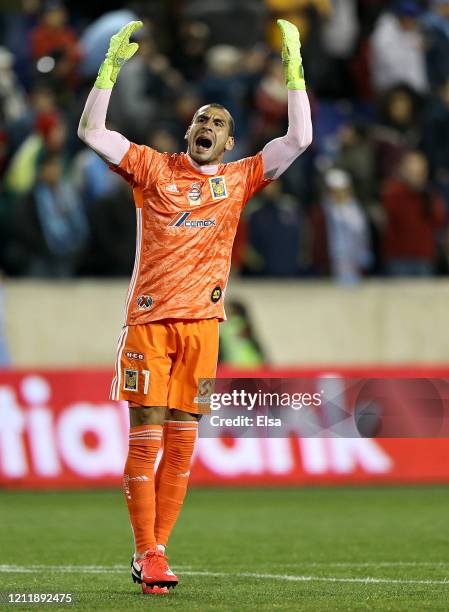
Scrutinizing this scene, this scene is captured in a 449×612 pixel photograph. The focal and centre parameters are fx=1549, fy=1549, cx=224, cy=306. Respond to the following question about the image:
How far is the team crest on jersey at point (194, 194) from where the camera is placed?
26.5 ft

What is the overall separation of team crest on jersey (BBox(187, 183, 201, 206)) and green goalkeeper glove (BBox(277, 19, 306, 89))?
723mm

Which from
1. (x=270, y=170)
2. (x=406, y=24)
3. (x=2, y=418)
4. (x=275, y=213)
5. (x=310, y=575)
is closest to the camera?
(x=270, y=170)

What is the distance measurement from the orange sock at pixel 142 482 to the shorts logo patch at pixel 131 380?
8.3 inches

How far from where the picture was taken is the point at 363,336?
18734 mm

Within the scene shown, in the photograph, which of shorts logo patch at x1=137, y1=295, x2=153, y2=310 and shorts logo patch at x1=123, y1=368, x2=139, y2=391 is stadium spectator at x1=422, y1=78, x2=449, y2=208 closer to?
shorts logo patch at x1=137, y1=295, x2=153, y2=310

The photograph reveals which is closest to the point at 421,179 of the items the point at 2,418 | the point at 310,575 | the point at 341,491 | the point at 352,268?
the point at 352,268

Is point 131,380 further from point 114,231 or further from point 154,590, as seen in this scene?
point 114,231

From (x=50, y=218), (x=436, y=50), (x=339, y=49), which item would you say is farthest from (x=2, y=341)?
(x=436, y=50)

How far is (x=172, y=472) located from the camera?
8133mm

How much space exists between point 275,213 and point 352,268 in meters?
1.23

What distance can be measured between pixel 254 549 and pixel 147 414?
3.11 m

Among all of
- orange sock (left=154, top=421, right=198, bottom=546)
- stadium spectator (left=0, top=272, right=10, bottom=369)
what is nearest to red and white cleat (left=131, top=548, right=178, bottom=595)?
orange sock (left=154, top=421, right=198, bottom=546)

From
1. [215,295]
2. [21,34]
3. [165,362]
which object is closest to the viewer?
[165,362]

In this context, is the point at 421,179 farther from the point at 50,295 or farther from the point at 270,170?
the point at 270,170
